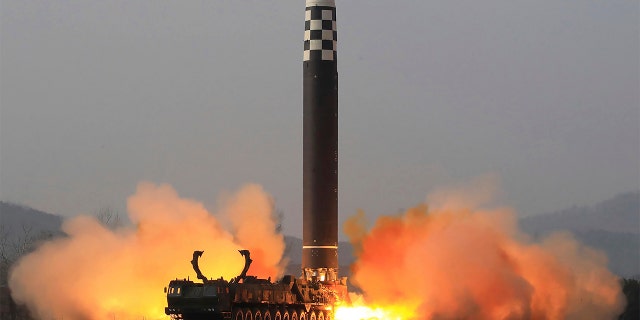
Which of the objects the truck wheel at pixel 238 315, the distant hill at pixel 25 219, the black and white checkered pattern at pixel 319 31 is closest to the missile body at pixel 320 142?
the black and white checkered pattern at pixel 319 31

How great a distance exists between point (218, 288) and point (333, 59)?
14.1 m

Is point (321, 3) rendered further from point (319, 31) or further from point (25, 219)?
point (25, 219)

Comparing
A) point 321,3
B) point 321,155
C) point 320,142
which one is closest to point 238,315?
point 321,155

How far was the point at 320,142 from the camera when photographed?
214 ft

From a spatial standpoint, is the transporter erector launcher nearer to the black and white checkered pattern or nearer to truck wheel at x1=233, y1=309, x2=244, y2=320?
the black and white checkered pattern

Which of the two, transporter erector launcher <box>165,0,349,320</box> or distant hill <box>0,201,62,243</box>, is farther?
distant hill <box>0,201,62,243</box>

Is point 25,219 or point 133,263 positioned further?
point 25,219

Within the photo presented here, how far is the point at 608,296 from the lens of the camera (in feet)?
228

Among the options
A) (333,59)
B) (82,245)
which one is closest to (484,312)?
(333,59)

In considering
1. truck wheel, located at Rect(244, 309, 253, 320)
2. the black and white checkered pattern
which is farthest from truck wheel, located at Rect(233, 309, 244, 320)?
the black and white checkered pattern

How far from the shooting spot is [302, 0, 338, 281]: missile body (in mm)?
65000

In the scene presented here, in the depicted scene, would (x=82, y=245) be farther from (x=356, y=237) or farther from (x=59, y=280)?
(x=356, y=237)

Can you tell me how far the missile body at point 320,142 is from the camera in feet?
213

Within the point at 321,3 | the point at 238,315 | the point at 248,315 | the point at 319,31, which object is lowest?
the point at 238,315
